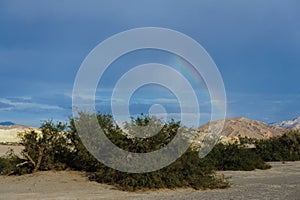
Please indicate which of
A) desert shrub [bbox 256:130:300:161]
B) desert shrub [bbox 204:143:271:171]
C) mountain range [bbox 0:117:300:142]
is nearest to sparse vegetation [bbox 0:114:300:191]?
desert shrub [bbox 204:143:271:171]

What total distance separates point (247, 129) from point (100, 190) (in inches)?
3407

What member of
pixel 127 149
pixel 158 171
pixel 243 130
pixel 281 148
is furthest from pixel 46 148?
pixel 243 130

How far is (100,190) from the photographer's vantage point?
1582 cm

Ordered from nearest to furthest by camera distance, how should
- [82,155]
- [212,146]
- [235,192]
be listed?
[235,192]
[82,155]
[212,146]

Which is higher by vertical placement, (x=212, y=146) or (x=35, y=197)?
(x=212, y=146)

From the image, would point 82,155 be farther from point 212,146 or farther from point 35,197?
point 212,146

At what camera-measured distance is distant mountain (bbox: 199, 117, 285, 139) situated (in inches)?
3622

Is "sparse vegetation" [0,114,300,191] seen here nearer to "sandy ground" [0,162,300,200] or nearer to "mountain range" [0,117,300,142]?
"sandy ground" [0,162,300,200]

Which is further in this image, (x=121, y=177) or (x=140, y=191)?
(x=121, y=177)

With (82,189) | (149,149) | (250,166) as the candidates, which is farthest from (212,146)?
(82,189)

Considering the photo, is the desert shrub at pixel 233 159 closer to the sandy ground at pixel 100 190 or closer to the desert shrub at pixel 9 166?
the sandy ground at pixel 100 190

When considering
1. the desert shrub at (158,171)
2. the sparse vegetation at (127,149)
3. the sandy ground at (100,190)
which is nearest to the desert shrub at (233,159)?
the sparse vegetation at (127,149)

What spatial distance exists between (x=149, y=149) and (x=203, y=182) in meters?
2.51

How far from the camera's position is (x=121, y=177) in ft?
55.5
